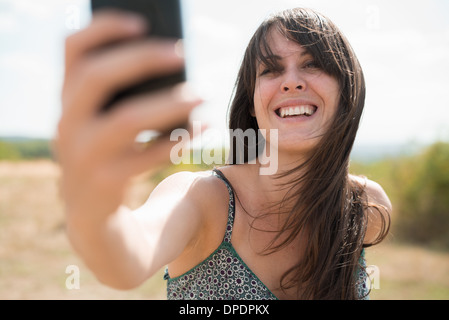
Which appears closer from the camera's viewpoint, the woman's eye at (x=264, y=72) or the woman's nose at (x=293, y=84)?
the woman's nose at (x=293, y=84)

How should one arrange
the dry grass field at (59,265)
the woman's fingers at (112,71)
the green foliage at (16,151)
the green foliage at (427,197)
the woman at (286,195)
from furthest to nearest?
1. the green foliage at (16,151)
2. the green foliage at (427,197)
3. the dry grass field at (59,265)
4. the woman at (286,195)
5. the woman's fingers at (112,71)

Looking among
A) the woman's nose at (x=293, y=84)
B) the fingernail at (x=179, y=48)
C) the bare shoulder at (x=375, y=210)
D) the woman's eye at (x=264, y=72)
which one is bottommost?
the bare shoulder at (x=375, y=210)

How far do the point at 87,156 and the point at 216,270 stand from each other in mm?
1724

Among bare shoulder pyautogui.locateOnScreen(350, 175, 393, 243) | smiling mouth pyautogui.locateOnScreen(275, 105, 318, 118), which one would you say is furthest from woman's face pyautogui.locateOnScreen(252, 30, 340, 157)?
bare shoulder pyautogui.locateOnScreen(350, 175, 393, 243)

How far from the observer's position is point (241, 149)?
2799 mm

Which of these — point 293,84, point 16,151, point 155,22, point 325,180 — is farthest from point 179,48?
point 16,151

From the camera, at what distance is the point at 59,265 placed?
→ 8.09m

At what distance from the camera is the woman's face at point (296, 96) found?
2.30 m

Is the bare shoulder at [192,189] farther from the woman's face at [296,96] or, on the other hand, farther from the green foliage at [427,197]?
the green foliage at [427,197]

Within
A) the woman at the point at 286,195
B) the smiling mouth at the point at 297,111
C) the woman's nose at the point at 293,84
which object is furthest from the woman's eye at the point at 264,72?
the smiling mouth at the point at 297,111

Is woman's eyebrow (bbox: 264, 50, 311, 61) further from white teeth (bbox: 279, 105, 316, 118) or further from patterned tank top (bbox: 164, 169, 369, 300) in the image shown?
patterned tank top (bbox: 164, 169, 369, 300)

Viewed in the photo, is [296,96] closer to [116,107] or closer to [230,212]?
[230,212]

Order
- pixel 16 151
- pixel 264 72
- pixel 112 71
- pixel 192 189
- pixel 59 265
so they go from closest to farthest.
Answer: pixel 112 71, pixel 192 189, pixel 264 72, pixel 59 265, pixel 16 151
